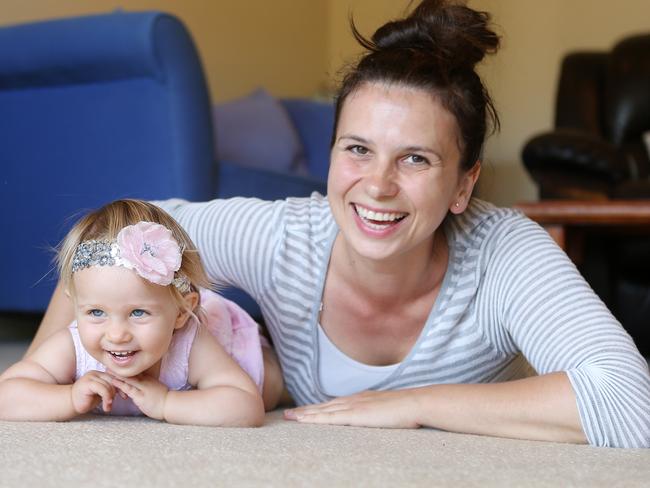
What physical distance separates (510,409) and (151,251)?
1.86ft

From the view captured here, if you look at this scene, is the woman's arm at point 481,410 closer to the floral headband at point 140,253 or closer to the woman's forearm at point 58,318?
the floral headband at point 140,253

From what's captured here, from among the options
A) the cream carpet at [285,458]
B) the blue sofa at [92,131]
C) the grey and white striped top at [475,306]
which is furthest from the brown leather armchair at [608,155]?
the cream carpet at [285,458]

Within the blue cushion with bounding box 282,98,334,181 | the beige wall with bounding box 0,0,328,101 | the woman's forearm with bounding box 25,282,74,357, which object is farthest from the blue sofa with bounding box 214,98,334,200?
the woman's forearm with bounding box 25,282,74,357

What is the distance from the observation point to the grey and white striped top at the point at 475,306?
4.91 feet

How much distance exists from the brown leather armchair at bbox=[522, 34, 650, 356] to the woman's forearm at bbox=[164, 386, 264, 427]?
1.90m

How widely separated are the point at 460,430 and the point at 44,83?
1656 millimetres

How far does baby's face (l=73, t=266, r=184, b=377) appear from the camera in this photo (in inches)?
57.4

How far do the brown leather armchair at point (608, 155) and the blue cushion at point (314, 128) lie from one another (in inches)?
31.3

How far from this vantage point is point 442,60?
1.59m

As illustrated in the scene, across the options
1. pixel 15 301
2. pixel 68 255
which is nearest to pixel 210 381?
pixel 68 255

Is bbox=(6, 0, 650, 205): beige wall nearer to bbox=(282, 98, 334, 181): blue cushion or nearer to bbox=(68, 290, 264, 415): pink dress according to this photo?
bbox=(282, 98, 334, 181): blue cushion

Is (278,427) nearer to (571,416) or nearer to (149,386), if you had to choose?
(149,386)

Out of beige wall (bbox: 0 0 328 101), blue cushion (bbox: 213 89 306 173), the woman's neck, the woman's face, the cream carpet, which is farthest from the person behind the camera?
beige wall (bbox: 0 0 328 101)

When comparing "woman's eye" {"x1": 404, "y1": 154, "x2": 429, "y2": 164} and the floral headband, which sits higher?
"woman's eye" {"x1": 404, "y1": 154, "x2": 429, "y2": 164}
